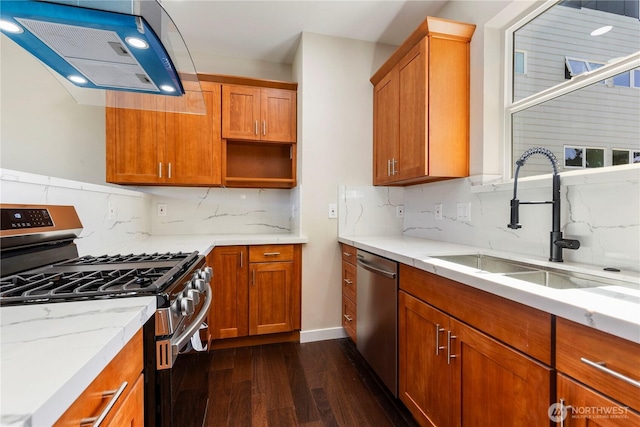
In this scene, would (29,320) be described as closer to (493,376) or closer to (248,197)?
(493,376)

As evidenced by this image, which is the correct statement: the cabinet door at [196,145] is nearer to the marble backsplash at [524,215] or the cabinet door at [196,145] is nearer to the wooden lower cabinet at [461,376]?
the marble backsplash at [524,215]

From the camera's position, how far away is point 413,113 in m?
2.05

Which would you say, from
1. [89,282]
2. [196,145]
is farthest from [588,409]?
[196,145]

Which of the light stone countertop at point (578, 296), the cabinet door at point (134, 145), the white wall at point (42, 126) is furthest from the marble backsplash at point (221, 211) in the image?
the light stone countertop at point (578, 296)

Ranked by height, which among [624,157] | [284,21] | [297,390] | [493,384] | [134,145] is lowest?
[297,390]

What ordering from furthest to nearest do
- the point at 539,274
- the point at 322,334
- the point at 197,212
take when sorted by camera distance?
the point at 197,212
the point at 322,334
the point at 539,274

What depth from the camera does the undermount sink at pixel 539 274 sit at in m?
1.05

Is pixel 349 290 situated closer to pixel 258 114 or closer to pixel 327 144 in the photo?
pixel 327 144

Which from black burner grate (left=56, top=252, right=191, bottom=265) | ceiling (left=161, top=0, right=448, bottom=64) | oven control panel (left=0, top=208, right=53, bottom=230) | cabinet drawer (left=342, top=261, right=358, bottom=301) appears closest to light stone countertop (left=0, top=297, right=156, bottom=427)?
oven control panel (left=0, top=208, right=53, bottom=230)

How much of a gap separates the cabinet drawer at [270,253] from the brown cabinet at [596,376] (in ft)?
6.37

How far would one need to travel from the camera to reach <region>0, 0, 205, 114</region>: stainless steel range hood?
0.91m

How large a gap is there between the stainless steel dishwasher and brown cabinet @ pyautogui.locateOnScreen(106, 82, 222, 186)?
5.04 ft

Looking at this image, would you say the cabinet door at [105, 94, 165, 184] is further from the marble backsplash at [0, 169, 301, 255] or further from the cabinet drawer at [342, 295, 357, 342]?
the cabinet drawer at [342, 295, 357, 342]

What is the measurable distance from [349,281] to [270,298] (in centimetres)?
67
